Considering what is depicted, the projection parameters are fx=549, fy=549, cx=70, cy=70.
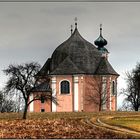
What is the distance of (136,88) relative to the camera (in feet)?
290

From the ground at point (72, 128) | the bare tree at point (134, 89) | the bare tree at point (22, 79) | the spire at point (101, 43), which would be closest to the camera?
the ground at point (72, 128)

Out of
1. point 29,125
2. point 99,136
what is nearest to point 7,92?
point 29,125

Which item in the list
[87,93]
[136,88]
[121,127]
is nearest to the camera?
[121,127]

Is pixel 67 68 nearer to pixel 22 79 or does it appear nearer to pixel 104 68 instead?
pixel 104 68

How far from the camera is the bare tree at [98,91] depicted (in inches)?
3674

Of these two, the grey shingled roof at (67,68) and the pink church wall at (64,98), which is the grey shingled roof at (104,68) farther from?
the pink church wall at (64,98)

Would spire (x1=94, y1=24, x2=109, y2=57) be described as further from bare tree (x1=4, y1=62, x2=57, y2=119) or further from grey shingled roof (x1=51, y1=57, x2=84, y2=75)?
bare tree (x1=4, y1=62, x2=57, y2=119)

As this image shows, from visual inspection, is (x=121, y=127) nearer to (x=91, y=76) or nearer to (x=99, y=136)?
(x=99, y=136)

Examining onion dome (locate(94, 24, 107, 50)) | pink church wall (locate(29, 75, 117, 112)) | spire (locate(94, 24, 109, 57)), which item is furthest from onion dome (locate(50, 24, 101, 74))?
onion dome (locate(94, 24, 107, 50))

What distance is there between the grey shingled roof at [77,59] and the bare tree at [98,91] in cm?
154

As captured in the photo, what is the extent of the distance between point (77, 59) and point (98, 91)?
267 inches

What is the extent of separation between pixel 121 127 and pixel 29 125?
27.2 feet

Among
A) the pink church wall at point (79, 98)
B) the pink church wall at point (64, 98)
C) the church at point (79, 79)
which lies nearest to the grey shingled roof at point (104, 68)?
the church at point (79, 79)

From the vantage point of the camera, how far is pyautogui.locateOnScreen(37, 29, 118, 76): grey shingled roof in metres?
94.4
